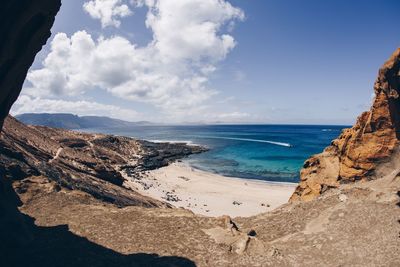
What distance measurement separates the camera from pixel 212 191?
204 ft

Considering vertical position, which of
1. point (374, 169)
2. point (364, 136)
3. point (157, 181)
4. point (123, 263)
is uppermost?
point (364, 136)

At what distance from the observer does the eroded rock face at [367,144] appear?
85.1 ft

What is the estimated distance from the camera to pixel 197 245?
67.9 ft

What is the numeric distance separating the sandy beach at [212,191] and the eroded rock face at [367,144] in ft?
53.4

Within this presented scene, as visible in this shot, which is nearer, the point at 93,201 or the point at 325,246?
the point at 325,246

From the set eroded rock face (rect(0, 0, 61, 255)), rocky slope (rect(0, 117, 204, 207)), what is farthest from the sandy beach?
eroded rock face (rect(0, 0, 61, 255))

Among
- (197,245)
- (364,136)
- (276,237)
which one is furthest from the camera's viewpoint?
(364,136)

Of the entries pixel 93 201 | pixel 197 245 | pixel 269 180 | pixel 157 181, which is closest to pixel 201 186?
pixel 157 181

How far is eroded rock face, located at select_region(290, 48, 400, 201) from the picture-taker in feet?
85.1

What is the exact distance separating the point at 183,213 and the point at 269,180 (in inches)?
2082

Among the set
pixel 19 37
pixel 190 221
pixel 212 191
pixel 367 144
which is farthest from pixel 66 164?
pixel 367 144

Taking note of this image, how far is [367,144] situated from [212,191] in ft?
117

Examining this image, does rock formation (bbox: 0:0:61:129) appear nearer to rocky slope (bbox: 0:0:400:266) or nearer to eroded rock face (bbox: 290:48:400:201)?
rocky slope (bbox: 0:0:400:266)

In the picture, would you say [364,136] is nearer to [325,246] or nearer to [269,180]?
[325,246]
